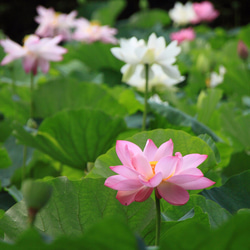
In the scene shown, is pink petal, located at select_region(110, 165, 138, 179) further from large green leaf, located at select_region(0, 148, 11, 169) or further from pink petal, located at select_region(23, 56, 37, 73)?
pink petal, located at select_region(23, 56, 37, 73)

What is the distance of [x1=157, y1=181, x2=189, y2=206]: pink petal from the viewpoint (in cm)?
50

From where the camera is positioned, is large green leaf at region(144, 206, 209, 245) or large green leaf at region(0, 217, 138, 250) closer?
large green leaf at region(0, 217, 138, 250)

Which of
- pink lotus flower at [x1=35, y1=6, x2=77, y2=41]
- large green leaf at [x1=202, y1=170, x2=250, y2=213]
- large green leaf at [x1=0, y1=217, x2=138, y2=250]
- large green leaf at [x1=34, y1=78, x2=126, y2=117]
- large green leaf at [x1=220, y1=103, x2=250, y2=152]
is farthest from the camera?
pink lotus flower at [x1=35, y1=6, x2=77, y2=41]

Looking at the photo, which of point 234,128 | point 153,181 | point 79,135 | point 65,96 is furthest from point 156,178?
point 65,96

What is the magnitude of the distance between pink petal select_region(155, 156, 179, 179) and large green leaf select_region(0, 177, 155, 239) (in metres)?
0.07

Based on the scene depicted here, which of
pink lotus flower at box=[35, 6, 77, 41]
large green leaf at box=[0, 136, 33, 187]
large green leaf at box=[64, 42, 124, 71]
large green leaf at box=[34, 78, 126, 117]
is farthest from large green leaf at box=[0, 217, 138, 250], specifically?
pink lotus flower at box=[35, 6, 77, 41]

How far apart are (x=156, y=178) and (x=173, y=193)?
0.12ft

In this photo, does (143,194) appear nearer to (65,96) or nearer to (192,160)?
(192,160)

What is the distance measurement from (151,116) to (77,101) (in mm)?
222

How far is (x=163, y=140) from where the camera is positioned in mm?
698

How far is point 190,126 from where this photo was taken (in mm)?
978

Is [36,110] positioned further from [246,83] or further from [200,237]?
[200,237]

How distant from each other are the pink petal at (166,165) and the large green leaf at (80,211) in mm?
68

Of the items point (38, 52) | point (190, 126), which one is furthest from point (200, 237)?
point (38, 52)
